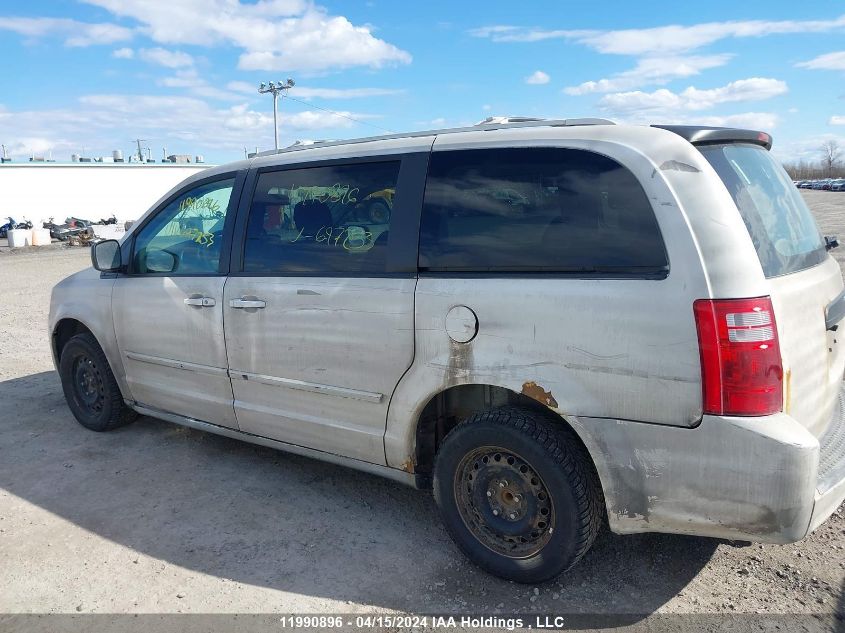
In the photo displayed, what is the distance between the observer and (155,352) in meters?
4.32

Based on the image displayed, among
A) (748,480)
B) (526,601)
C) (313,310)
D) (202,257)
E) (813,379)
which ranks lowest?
(526,601)

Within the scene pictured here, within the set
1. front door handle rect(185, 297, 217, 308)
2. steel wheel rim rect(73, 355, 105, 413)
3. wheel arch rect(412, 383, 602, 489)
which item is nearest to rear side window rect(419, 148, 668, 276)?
wheel arch rect(412, 383, 602, 489)

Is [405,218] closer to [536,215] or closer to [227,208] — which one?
[536,215]

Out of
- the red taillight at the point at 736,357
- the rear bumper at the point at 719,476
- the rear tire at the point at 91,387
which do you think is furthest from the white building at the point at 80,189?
the red taillight at the point at 736,357

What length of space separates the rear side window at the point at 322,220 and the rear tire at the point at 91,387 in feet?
6.01

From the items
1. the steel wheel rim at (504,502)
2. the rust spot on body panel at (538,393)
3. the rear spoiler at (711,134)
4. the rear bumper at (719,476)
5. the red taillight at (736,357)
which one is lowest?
the steel wheel rim at (504,502)

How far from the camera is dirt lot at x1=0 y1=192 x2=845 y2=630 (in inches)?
112

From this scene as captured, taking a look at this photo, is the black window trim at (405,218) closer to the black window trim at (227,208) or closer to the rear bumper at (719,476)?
the black window trim at (227,208)

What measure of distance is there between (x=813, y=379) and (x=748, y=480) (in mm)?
593

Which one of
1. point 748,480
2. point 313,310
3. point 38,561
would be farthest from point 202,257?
point 748,480

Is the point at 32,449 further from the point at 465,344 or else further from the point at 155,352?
the point at 465,344

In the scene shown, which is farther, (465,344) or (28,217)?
(28,217)

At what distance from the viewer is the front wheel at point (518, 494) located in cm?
270

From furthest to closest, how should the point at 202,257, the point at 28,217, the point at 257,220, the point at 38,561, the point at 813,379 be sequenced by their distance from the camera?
1. the point at 28,217
2. the point at 202,257
3. the point at 257,220
4. the point at 38,561
5. the point at 813,379
